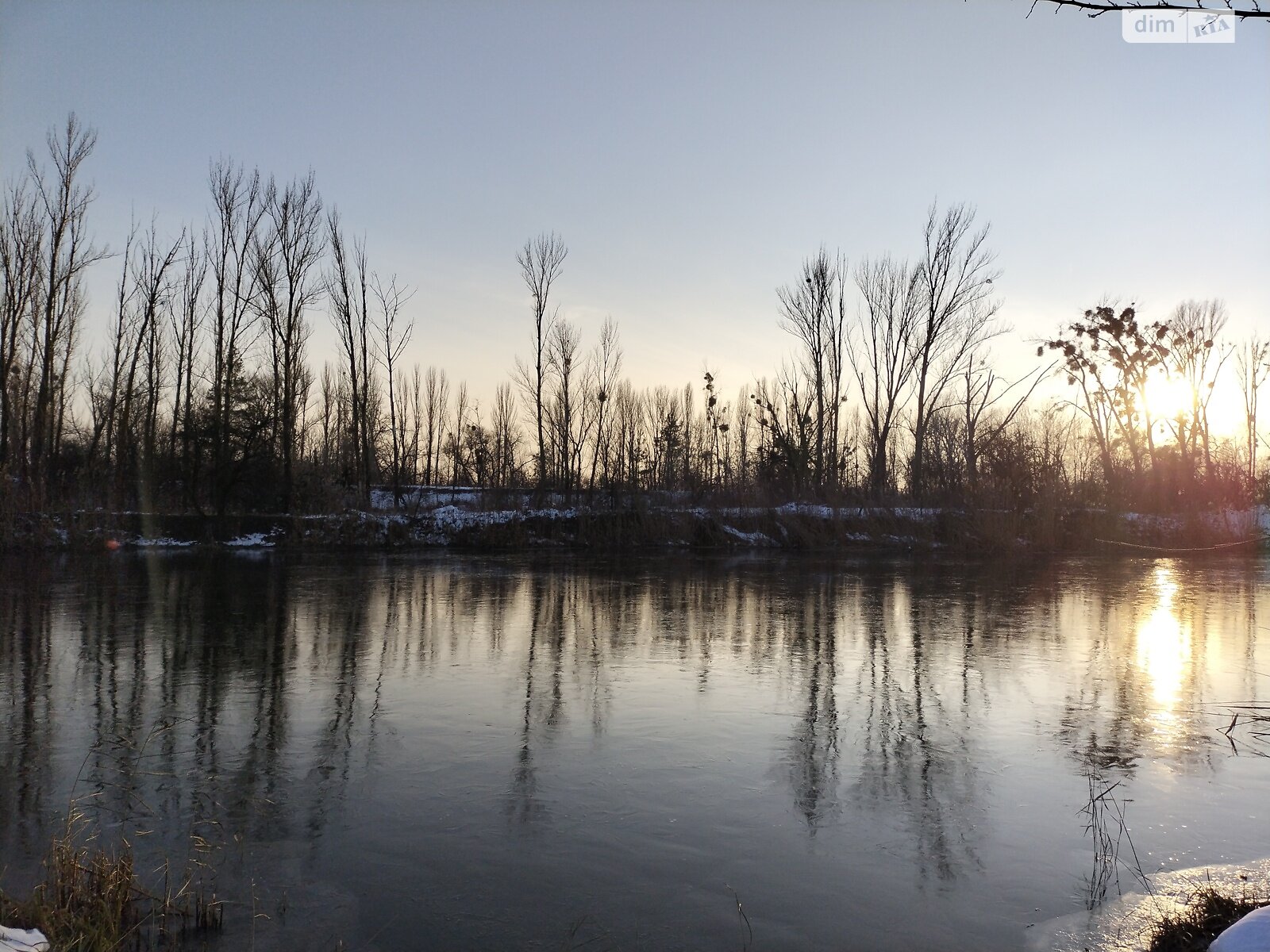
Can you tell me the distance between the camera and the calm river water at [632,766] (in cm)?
460

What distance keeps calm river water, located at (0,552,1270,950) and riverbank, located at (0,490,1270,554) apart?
1729cm

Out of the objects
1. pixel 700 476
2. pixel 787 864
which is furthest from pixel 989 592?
pixel 700 476

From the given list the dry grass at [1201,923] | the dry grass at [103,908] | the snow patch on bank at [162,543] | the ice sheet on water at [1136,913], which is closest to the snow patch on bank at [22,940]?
the dry grass at [103,908]

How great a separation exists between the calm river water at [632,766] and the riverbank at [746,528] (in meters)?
17.3

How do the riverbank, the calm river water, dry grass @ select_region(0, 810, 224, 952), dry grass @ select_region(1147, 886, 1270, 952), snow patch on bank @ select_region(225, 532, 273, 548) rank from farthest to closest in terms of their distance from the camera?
the riverbank
snow patch on bank @ select_region(225, 532, 273, 548)
the calm river water
dry grass @ select_region(1147, 886, 1270, 952)
dry grass @ select_region(0, 810, 224, 952)

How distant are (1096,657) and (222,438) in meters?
29.2

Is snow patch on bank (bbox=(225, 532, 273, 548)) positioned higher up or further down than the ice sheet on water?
higher up

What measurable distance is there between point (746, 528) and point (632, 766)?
90.3 feet

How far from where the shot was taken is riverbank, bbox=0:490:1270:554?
104ft

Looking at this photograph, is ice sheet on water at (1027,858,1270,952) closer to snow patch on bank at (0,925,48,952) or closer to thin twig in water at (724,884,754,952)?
thin twig in water at (724,884,754,952)

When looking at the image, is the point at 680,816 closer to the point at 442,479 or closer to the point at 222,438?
the point at 222,438

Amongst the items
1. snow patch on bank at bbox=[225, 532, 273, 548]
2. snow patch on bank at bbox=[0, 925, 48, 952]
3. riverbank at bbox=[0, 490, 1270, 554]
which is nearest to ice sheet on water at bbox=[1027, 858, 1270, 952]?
snow patch on bank at bbox=[0, 925, 48, 952]

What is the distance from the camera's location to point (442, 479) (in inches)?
2451

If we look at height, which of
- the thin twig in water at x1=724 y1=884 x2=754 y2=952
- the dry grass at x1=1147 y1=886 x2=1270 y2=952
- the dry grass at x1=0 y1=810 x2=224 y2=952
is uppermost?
the dry grass at x1=0 y1=810 x2=224 y2=952
